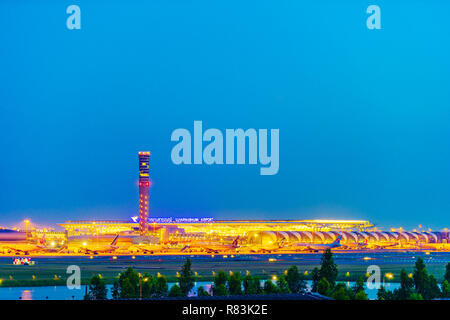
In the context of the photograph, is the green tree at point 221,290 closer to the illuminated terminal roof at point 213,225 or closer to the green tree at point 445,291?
the green tree at point 445,291

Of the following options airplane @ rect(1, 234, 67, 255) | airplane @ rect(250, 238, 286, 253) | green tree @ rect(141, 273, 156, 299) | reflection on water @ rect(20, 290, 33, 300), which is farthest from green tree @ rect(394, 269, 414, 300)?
airplane @ rect(1, 234, 67, 255)

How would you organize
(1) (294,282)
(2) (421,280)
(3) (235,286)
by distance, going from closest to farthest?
(3) (235,286), (2) (421,280), (1) (294,282)

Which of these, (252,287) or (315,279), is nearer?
(252,287)

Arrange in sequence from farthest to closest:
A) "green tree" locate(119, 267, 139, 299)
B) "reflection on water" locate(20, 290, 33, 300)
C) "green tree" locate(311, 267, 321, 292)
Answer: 1. "reflection on water" locate(20, 290, 33, 300)
2. "green tree" locate(311, 267, 321, 292)
3. "green tree" locate(119, 267, 139, 299)

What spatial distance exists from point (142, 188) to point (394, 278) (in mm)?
83846

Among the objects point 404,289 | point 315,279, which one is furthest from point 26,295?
point 404,289

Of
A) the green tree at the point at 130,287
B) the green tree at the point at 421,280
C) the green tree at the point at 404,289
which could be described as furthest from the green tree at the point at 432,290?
the green tree at the point at 130,287

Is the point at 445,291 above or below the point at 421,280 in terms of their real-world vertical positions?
below

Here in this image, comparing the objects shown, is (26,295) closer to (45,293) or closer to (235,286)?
(45,293)

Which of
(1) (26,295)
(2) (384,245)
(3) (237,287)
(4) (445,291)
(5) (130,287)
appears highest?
(5) (130,287)

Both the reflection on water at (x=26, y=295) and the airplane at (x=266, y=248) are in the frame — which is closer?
the reflection on water at (x=26, y=295)

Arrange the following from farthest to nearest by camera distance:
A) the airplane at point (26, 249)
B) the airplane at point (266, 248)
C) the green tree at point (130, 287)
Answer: the airplane at point (266, 248)
the airplane at point (26, 249)
the green tree at point (130, 287)

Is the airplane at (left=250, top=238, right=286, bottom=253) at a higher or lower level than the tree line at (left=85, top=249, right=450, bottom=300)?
lower

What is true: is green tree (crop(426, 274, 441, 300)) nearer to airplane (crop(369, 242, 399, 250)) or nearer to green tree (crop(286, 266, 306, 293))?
green tree (crop(286, 266, 306, 293))
